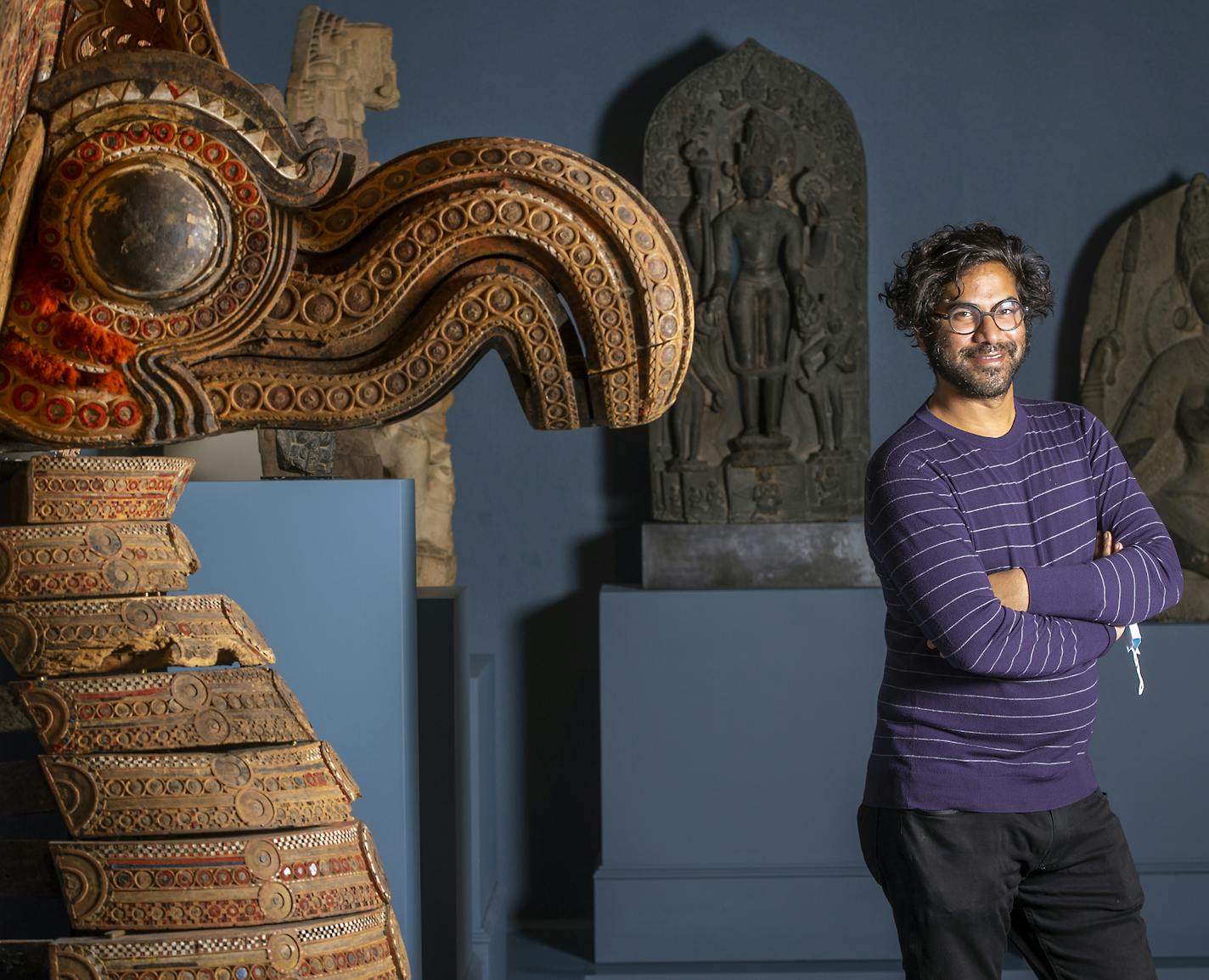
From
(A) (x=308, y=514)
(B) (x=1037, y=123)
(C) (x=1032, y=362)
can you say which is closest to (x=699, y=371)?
(C) (x=1032, y=362)

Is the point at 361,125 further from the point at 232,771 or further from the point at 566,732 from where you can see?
the point at 232,771

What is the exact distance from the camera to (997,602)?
167cm

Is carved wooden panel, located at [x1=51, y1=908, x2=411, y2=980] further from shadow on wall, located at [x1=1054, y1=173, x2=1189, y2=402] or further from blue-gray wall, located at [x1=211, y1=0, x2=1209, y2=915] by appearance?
shadow on wall, located at [x1=1054, y1=173, x2=1189, y2=402]

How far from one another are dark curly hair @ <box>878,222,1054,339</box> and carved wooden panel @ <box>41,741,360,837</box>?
4.43ft

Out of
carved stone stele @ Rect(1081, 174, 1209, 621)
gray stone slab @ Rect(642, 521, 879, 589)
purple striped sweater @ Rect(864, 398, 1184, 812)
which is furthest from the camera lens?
carved stone stele @ Rect(1081, 174, 1209, 621)

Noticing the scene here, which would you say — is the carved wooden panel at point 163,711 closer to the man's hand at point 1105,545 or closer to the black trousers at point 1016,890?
the black trousers at point 1016,890

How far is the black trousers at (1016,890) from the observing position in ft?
5.67

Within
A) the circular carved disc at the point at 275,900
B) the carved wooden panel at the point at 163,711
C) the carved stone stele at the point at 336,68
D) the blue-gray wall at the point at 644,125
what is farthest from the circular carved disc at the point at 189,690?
the blue-gray wall at the point at 644,125

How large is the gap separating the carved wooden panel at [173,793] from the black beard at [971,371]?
130 cm

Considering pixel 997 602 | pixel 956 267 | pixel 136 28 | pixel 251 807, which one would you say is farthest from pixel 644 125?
pixel 251 807

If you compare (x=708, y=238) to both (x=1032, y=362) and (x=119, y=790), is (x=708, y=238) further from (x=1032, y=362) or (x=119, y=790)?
(x=119, y=790)

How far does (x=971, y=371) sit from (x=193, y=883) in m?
1.37

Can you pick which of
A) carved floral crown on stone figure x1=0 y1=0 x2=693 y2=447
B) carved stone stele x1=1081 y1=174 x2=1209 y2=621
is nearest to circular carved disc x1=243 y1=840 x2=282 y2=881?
carved floral crown on stone figure x1=0 y1=0 x2=693 y2=447

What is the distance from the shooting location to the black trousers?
1.73m
